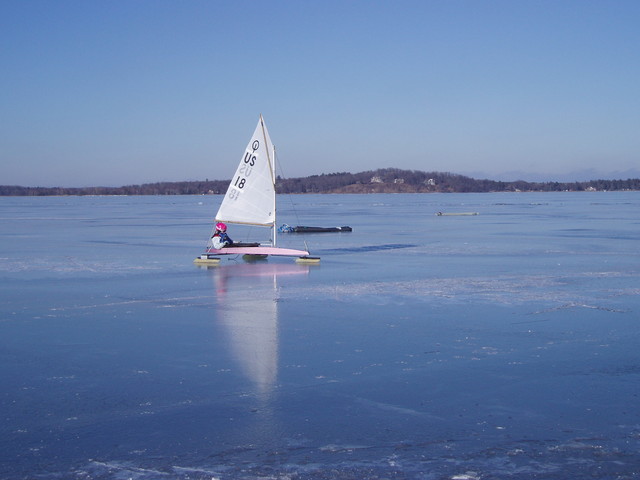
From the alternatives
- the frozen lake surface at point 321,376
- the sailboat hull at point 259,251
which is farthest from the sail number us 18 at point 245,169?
the frozen lake surface at point 321,376

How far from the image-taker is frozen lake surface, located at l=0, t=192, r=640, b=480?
5840 millimetres

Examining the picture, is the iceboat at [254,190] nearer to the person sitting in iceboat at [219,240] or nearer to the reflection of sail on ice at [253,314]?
the person sitting in iceboat at [219,240]

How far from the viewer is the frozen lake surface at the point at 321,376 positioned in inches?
230

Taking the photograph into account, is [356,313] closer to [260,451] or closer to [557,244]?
[260,451]

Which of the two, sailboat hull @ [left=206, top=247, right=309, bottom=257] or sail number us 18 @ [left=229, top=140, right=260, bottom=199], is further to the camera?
sail number us 18 @ [left=229, top=140, right=260, bottom=199]

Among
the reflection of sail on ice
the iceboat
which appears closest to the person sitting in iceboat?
the iceboat

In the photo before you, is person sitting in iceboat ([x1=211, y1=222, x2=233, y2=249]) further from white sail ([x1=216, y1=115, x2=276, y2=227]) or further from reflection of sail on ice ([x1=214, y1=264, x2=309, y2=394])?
reflection of sail on ice ([x1=214, y1=264, x2=309, y2=394])

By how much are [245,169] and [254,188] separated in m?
0.64

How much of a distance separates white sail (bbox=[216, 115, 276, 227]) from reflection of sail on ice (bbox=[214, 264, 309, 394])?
79.6 inches

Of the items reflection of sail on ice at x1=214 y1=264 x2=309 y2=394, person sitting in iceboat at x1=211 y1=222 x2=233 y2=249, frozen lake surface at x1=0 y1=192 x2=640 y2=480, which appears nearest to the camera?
frozen lake surface at x1=0 y1=192 x2=640 y2=480

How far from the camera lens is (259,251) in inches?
820

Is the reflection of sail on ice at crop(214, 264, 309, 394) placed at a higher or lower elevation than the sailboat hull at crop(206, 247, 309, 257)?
lower

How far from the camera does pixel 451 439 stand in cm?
625

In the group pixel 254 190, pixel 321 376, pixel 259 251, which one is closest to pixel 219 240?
pixel 259 251
